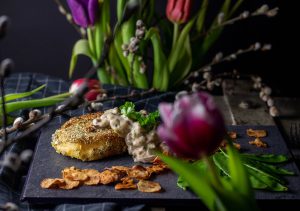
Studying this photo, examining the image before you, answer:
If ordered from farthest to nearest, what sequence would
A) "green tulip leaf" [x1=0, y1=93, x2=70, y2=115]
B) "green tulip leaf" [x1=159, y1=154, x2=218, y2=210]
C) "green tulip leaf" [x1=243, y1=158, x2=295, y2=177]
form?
1. "green tulip leaf" [x1=0, y1=93, x2=70, y2=115]
2. "green tulip leaf" [x1=243, y1=158, x2=295, y2=177]
3. "green tulip leaf" [x1=159, y1=154, x2=218, y2=210]

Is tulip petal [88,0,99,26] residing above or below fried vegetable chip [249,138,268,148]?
above

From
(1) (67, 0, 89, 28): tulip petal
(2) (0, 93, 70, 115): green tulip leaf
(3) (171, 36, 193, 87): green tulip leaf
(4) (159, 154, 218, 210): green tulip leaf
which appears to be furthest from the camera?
(3) (171, 36, 193, 87): green tulip leaf

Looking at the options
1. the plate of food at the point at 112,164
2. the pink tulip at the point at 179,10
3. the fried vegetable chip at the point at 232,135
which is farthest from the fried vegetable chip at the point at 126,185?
the pink tulip at the point at 179,10

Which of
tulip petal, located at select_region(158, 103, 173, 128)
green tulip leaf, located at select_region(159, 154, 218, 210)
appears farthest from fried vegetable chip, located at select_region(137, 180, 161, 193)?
tulip petal, located at select_region(158, 103, 173, 128)

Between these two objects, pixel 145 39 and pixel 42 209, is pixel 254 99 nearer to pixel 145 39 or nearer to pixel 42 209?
pixel 145 39

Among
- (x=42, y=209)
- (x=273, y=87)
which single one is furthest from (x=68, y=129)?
(x=273, y=87)

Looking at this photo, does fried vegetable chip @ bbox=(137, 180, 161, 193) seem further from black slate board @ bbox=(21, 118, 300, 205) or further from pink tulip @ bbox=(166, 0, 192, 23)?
pink tulip @ bbox=(166, 0, 192, 23)
